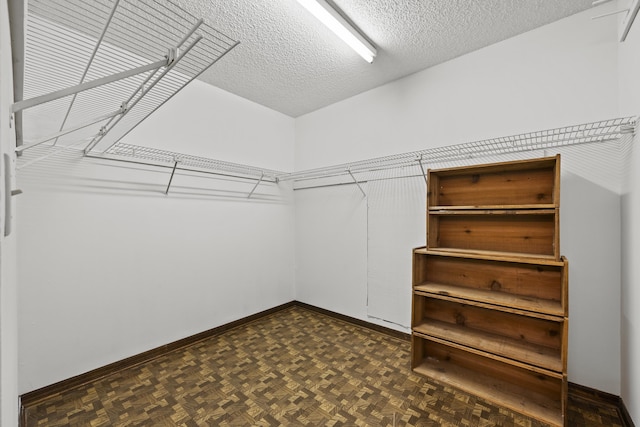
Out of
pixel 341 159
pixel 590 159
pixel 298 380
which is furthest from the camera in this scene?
pixel 341 159

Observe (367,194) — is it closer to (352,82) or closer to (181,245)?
(352,82)

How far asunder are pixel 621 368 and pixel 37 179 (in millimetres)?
3795

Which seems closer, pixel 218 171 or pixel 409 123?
pixel 409 123

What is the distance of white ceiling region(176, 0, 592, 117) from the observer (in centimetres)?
173

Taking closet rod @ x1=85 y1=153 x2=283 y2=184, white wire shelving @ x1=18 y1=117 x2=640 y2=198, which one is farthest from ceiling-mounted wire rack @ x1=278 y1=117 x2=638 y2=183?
closet rod @ x1=85 y1=153 x2=283 y2=184

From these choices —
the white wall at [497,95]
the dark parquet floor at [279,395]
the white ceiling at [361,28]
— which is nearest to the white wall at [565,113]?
the white wall at [497,95]

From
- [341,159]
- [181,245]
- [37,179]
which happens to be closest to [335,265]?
[341,159]

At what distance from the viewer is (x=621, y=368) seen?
1.65 meters

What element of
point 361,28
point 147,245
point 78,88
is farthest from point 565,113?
point 147,245

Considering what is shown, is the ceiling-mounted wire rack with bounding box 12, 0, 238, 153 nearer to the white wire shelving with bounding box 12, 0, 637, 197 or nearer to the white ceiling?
the white wire shelving with bounding box 12, 0, 637, 197

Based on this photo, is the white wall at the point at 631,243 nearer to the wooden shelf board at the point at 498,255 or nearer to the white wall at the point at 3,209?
the wooden shelf board at the point at 498,255

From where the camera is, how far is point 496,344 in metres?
1.79

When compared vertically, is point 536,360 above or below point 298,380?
above

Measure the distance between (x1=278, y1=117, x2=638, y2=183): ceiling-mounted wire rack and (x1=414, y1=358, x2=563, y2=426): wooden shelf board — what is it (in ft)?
5.00
